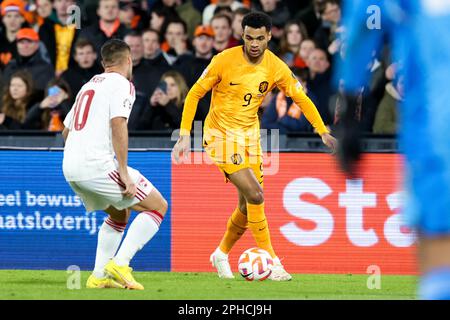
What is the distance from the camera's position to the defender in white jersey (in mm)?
8758

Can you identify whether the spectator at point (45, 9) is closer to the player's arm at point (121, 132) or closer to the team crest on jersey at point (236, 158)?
the team crest on jersey at point (236, 158)

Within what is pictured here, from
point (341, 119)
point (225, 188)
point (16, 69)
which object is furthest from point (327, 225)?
point (341, 119)

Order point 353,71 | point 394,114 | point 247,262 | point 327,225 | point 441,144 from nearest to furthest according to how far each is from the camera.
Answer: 1. point 441,144
2. point 353,71
3. point 247,262
4. point 327,225
5. point 394,114

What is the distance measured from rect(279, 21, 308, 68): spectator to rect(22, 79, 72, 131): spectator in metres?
2.46

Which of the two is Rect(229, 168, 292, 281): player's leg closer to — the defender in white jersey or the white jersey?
the defender in white jersey

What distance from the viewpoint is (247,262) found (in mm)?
9938

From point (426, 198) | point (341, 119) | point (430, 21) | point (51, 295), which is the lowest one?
point (51, 295)

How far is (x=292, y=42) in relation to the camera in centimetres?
1295

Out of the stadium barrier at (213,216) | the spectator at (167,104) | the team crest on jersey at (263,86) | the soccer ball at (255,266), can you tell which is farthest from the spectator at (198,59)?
the soccer ball at (255,266)

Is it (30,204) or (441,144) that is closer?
(441,144)

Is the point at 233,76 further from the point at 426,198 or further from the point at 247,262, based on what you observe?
the point at 426,198

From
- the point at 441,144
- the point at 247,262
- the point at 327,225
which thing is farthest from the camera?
the point at 327,225

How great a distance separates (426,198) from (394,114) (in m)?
8.81

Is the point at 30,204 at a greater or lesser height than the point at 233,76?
lesser
